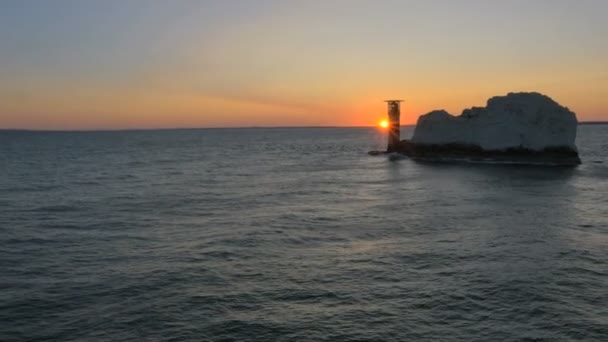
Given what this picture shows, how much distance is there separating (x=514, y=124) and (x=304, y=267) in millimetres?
56791

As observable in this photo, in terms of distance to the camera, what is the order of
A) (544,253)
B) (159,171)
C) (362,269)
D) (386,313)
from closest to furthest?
1. (386,313)
2. (362,269)
3. (544,253)
4. (159,171)

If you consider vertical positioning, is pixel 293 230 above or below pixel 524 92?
below

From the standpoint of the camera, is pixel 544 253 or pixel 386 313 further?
pixel 544 253

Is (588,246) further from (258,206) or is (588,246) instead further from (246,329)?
(258,206)

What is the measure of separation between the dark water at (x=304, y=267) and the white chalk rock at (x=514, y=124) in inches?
1095

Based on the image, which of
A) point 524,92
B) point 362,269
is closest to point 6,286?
point 362,269

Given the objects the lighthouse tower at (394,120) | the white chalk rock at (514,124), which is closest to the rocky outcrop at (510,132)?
the white chalk rock at (514,124)

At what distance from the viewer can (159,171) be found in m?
63.8

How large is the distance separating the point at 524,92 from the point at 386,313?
62.9 m

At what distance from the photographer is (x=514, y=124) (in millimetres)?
68625

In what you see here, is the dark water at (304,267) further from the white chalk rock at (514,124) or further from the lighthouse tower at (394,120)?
the lighthouse tower at (394,120)

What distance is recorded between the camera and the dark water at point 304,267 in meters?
14.3

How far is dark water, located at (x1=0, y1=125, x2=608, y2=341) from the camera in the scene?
14344 mm

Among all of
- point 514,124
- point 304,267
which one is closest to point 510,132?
point 514,124
